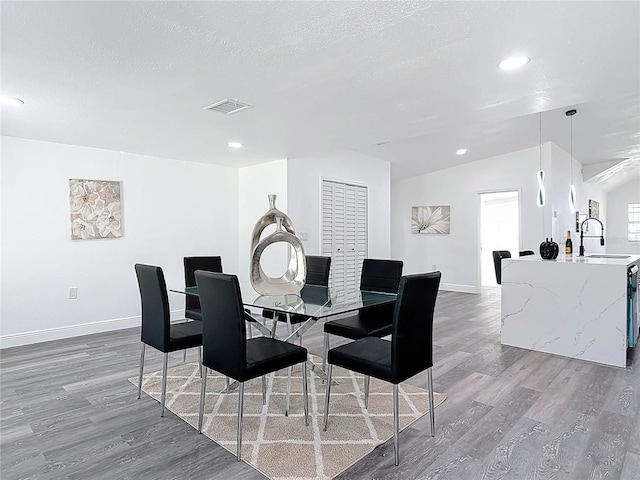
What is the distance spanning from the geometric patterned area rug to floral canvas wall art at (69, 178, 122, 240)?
2.18m

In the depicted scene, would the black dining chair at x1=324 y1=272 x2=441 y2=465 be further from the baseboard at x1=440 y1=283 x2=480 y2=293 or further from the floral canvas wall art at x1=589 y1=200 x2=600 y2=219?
the floral canvas wall art at x1=589 y1=200 x2=600 y2=219

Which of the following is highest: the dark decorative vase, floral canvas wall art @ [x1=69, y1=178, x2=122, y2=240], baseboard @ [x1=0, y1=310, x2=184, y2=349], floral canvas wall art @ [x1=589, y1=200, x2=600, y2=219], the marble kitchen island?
floral canvas wall art @ [x1=589, y1=200, x2=600, y2=219]

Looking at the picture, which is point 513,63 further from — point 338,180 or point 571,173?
point 571,173

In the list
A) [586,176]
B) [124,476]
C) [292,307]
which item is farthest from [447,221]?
[124,476]

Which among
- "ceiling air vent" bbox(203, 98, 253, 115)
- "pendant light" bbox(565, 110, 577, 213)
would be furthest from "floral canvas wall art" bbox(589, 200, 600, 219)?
"ceiling air vent" bbox(203, 98, 253, 115)

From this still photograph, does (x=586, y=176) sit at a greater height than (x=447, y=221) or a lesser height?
greater

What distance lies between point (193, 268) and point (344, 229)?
9.45 ft

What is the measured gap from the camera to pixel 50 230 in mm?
4309

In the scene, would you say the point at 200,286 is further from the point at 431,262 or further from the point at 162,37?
the point at 431,262

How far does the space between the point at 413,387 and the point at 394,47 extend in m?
2.39

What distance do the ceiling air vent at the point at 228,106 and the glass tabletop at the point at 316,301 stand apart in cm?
149

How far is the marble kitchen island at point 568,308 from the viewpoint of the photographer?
3.54m

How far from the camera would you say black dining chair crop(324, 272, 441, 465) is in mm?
2051

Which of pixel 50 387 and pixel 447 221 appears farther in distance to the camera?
pixel 447 221
